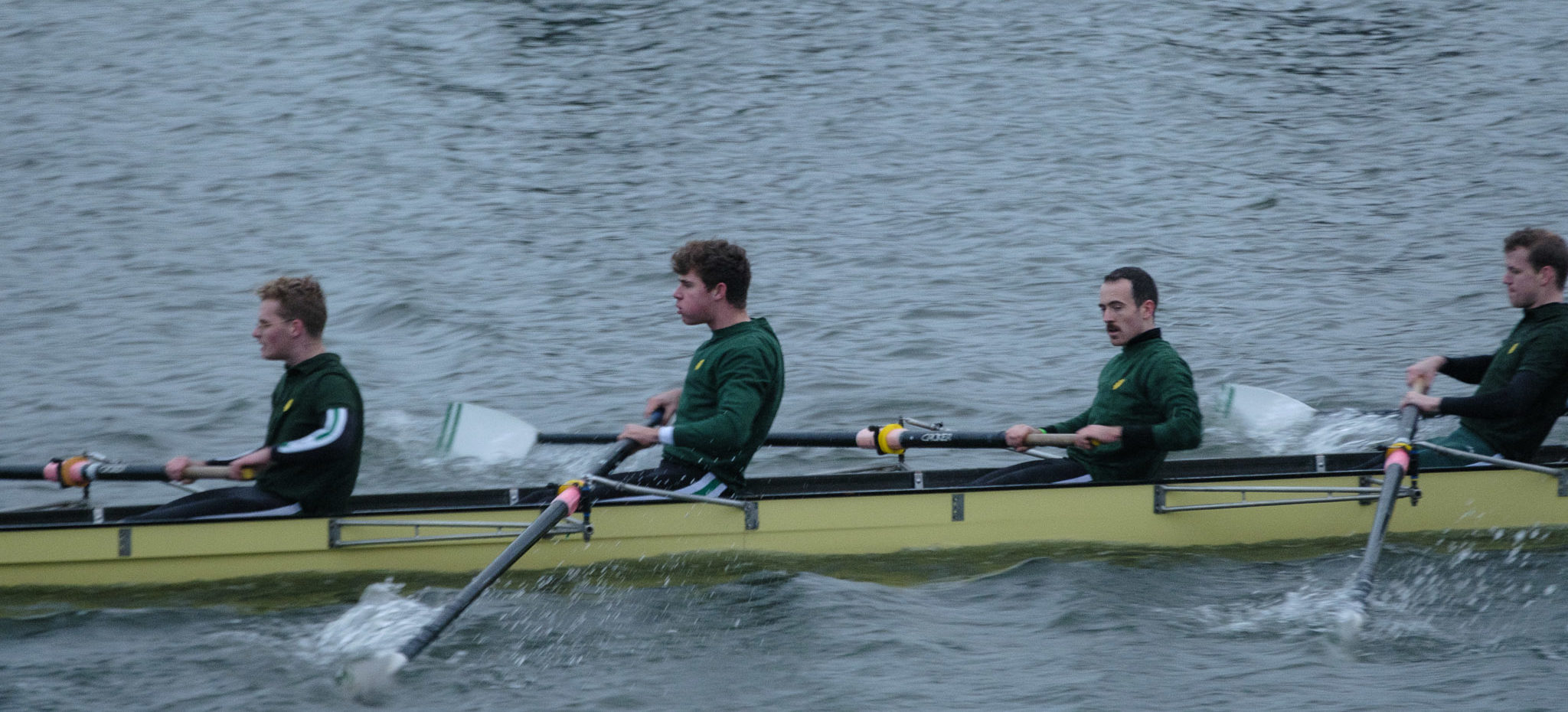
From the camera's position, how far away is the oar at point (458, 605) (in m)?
6.05

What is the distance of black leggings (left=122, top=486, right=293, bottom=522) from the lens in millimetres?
7051

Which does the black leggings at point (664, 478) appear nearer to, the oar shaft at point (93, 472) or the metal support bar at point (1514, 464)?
the oar shaft at point (93, 472)

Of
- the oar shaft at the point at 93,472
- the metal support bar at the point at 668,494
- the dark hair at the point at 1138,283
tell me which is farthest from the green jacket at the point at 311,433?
the dark hair at the point at 1138,283

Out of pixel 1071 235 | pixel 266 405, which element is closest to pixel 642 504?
pixel 266 405

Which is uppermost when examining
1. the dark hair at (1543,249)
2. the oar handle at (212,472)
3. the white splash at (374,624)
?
the dark hair at (1543,249)

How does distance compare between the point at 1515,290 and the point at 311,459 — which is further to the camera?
the point at 1515,290

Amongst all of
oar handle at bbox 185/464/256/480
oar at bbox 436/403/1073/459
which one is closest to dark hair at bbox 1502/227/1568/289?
oar at bbox 436/403/1073/459

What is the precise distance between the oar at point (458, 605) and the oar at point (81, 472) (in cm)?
154

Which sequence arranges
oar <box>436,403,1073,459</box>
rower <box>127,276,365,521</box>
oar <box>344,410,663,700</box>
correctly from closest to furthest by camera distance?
oar <box>344,410,663,700</box> → rower <box>127,276,365,521</box> → oar <box>436,403,1073,459</box>

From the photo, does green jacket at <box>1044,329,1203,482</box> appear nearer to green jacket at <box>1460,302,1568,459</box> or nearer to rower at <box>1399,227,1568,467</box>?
rower at <box>1399,227,1568,467</box>

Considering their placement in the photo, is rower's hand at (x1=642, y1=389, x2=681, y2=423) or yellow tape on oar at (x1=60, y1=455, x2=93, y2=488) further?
rower's hand at (x1=642, y1=389, x2=681, y2=423)

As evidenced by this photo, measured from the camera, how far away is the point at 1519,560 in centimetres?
745

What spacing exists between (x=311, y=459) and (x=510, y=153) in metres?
13.8

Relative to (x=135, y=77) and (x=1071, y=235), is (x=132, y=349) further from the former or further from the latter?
(x=135, y=77)
